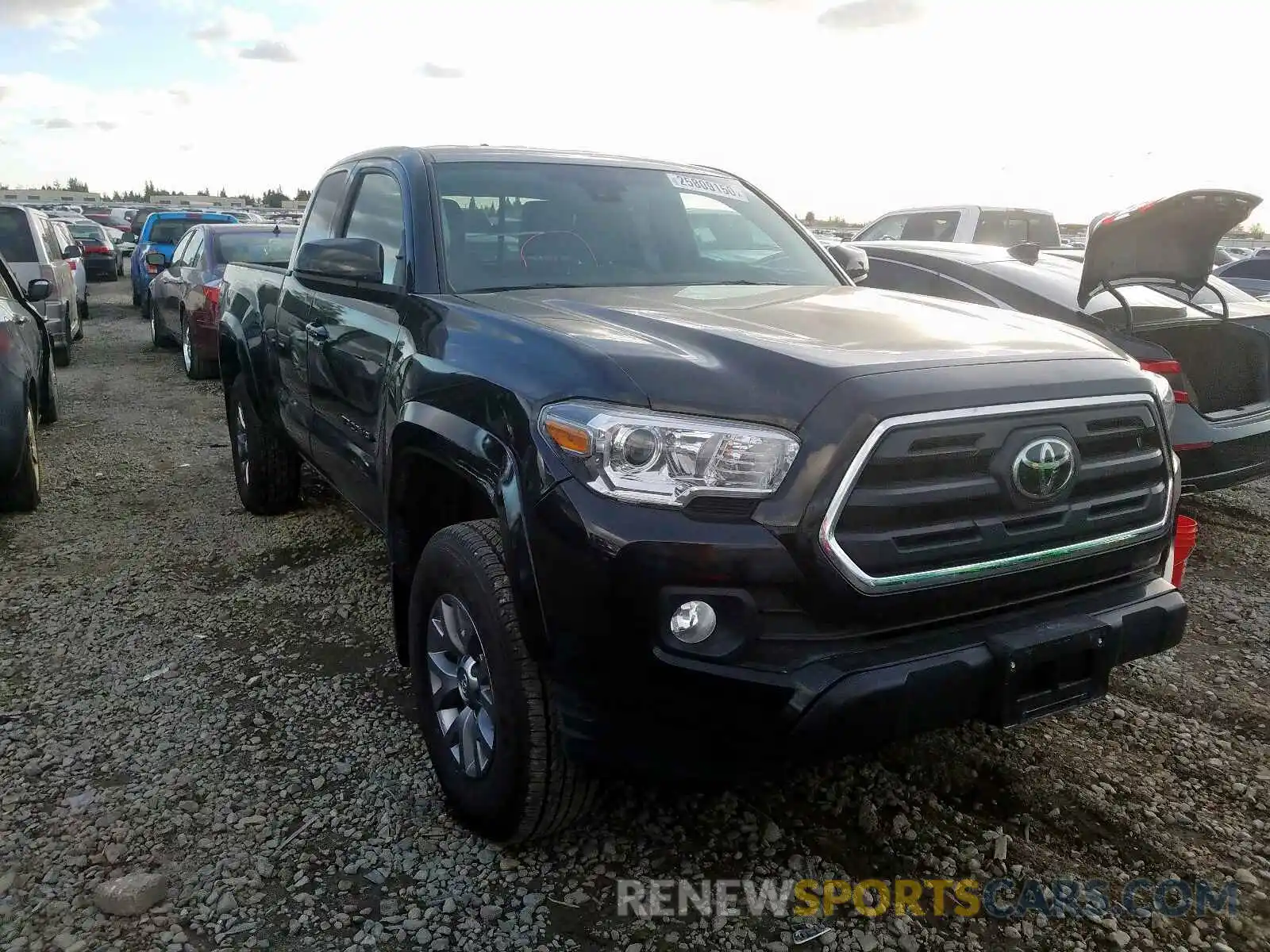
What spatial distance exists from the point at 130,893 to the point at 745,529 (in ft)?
5.89

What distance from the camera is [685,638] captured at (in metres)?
2.09

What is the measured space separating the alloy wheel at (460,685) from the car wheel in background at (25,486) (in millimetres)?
3955

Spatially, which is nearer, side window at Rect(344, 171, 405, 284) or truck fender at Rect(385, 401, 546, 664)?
truck fender at Rect(385, 401, 546, 664)

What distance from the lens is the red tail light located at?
425 cm

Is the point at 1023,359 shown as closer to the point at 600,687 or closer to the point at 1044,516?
the point at 1044,516

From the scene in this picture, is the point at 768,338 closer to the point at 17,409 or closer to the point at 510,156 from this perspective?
the point at 510,156

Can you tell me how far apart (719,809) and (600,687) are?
93cm

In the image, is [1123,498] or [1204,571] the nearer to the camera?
[1123,498]

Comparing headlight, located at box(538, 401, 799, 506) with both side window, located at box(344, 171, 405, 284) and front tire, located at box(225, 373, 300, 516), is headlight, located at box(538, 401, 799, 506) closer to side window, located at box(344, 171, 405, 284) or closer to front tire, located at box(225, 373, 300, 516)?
side window, located at box(344, 171, 405, 284)

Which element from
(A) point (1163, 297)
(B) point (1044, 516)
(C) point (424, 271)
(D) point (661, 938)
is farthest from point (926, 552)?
(A) point (1163, 297)

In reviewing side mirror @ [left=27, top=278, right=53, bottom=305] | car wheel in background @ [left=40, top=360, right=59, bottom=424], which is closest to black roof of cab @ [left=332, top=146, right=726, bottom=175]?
side mirror @ [left=27, top=278, right=53, bottom=305]

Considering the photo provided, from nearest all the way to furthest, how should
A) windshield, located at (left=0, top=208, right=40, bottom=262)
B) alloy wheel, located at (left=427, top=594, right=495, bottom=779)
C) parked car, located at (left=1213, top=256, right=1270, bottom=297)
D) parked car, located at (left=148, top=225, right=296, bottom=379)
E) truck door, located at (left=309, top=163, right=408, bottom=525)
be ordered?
alloy wheel, located at (left=427, top=594, right=495, bottom=779)
truck door, located at (left=309, top=163, right=408, bottom=525)
parked car, located at (left=148, top=225, right=296, bottom=379)
windshield, located at (left=0, top=208, right=40, bottom=262)
parked car, located at (left=1213, top=256, right=1270, bottom=297)

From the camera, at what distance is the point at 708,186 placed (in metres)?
4.13

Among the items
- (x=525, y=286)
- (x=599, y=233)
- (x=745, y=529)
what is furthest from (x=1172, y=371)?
(x=745, y=529)
